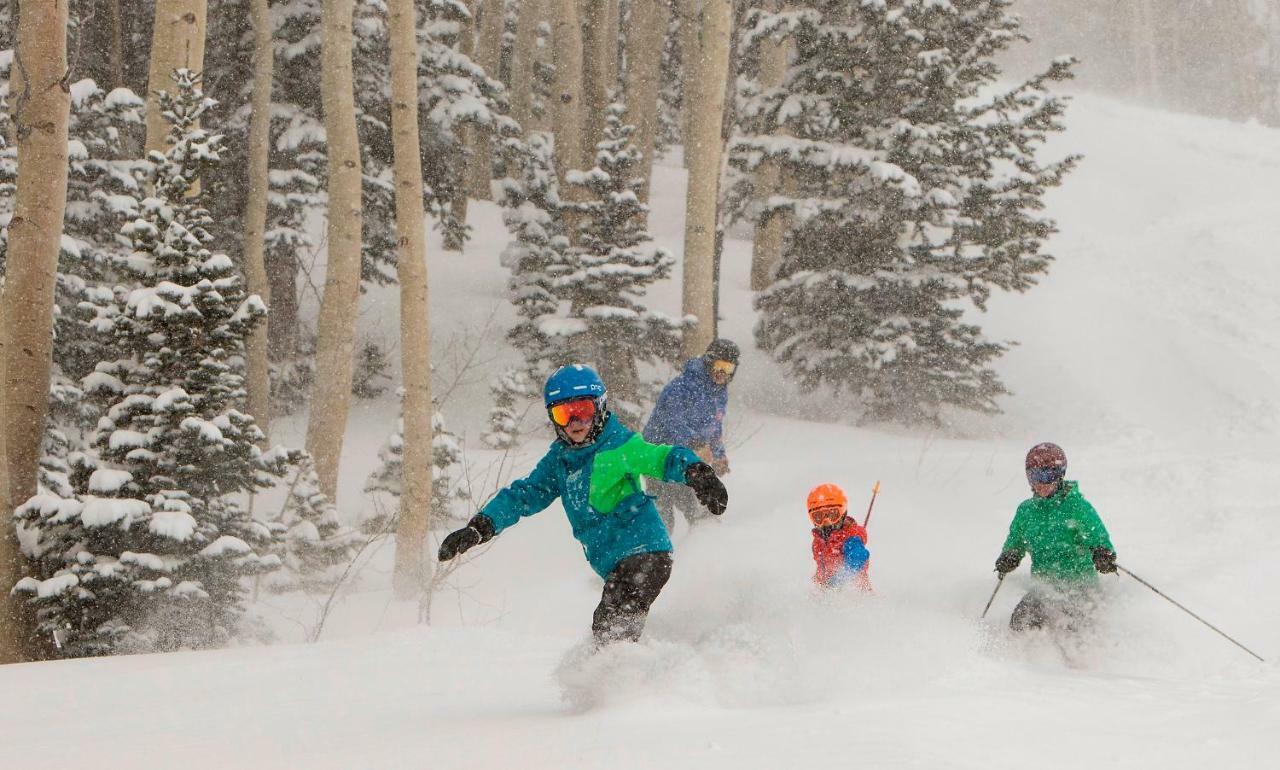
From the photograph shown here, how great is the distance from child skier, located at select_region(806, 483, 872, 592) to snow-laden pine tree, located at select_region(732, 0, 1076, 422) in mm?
7564

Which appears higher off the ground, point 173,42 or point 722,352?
point 173,42

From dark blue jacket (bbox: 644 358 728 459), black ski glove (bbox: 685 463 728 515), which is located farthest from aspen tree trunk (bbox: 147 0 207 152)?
black ski glove (bbox: 685 463 728 515)

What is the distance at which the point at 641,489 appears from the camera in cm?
525

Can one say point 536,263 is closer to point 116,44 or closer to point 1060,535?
point 116,44

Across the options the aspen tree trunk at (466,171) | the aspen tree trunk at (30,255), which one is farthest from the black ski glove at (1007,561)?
the aspen tree trunk at (466,171)

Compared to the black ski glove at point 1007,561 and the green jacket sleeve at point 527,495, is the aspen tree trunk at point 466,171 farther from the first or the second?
the green jacket sleeve at point 527,495

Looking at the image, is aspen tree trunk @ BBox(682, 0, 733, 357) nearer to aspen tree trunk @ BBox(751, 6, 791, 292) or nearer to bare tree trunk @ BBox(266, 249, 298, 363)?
aspen tree trunk @ BBox(751, 6, 791, 292)

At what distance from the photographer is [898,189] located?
14289mm

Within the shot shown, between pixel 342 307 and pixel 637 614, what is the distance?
7362 millimetres

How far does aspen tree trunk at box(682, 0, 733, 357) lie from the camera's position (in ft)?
42.2

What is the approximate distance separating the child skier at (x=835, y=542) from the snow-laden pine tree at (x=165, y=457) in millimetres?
4070

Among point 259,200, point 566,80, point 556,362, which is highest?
point 566,80

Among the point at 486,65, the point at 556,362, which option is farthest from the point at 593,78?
the point at 486,65

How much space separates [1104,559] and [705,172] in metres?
7.47
